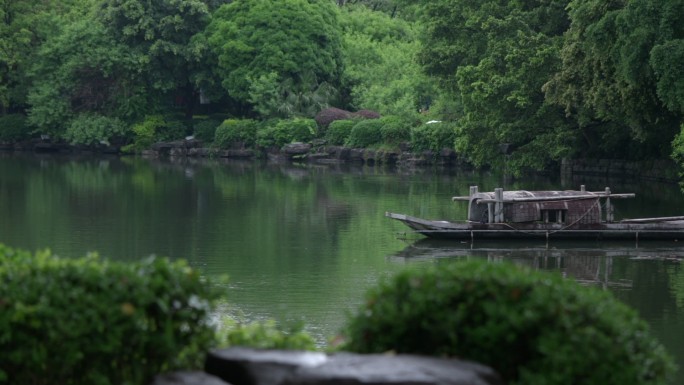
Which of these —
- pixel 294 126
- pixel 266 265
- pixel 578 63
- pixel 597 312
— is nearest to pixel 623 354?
pixel 597 312

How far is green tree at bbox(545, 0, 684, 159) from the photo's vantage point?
3116 centimetres

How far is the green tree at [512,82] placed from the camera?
40688 millimetres

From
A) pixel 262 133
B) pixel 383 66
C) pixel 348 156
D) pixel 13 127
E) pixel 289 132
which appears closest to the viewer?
pixel 348 156

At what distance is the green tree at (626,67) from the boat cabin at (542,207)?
18.1 feet

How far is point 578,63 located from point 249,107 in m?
33.9

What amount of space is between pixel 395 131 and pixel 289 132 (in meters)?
6.39

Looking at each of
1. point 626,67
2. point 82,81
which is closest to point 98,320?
point 626,67

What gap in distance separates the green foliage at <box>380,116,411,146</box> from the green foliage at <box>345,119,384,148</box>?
1.79 feet

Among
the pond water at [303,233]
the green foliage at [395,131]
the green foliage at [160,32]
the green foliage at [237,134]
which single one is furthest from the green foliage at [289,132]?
the pond water at [303,233]

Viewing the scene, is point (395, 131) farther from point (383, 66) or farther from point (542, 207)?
point (542, 207)

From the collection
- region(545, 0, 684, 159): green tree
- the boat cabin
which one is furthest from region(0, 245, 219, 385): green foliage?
region(545, 0, 684, 159): green tree

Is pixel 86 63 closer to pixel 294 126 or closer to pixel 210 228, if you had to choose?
pixel 294 126

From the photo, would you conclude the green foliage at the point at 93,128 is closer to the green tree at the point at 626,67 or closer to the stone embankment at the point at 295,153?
the stone embankment at the point at 295,153

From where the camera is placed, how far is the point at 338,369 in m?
5.98
